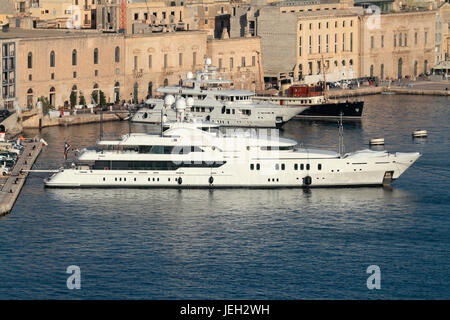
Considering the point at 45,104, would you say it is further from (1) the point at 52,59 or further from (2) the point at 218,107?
(2) the point at 218,107

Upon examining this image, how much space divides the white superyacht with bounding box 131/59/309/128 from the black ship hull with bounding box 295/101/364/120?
255 inches

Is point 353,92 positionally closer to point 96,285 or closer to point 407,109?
point 407,109

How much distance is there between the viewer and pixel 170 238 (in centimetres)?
6512

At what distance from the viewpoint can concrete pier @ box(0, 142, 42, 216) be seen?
70.8 m

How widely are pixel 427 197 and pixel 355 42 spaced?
7641 centimetres

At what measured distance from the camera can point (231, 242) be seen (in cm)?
6425

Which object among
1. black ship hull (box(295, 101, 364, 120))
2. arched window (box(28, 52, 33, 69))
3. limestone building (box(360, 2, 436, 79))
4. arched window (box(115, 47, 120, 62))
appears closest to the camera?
arched window (box(28, 52, 33, 69))

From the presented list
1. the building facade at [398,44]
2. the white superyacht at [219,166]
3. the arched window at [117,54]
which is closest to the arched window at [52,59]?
the arched window at [117,54]

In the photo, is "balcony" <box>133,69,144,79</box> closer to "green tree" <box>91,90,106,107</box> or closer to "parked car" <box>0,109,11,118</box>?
"green tree" <box>91,90,106,107</box>

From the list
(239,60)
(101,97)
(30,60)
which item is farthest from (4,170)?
(239,60)

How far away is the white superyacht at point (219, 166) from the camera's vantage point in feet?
253

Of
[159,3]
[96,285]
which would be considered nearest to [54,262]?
[96,285]

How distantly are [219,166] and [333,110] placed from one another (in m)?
41.5

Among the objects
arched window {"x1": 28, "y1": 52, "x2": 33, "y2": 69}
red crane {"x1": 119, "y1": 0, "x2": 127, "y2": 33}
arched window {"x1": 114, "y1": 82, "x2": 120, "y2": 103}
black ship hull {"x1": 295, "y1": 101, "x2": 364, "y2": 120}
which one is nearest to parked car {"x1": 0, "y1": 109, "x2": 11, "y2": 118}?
arched window {"x1": 28, "y1": 52, "x2": 33, "y2": 69}
